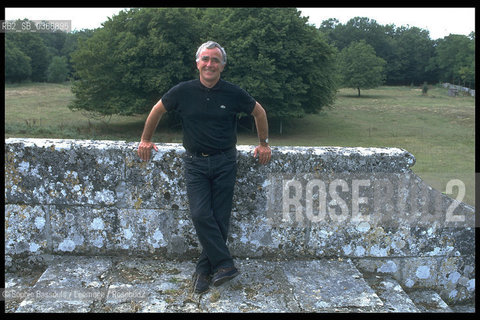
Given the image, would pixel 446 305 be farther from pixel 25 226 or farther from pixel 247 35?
pixel 247 35

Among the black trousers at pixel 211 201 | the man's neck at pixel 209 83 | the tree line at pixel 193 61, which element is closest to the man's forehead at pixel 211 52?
the man's neck at pixel 209 83

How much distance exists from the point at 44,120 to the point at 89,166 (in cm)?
2739

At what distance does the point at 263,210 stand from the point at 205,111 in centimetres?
100

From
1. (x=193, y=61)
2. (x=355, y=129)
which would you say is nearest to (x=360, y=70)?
(x=355, y=129)

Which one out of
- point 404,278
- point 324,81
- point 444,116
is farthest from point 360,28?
point 404,278

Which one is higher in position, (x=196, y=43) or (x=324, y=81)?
(x=196, y=43)

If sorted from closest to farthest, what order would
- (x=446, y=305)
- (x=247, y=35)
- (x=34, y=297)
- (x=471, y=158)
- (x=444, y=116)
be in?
(x=34, y=297) < (x=446, y=305) < (x=471, y=158) < (x=247, y=35) < (x=444, y=116)

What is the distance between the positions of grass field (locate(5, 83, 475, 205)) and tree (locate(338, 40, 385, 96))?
1305 cm

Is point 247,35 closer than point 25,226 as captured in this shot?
No

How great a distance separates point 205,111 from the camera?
130 inches

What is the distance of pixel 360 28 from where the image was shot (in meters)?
94.0

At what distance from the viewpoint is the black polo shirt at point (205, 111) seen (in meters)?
3.32

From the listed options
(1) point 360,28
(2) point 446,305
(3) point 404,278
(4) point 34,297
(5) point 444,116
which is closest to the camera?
(4) point 34,297

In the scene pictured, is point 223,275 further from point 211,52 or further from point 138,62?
point 138,62
